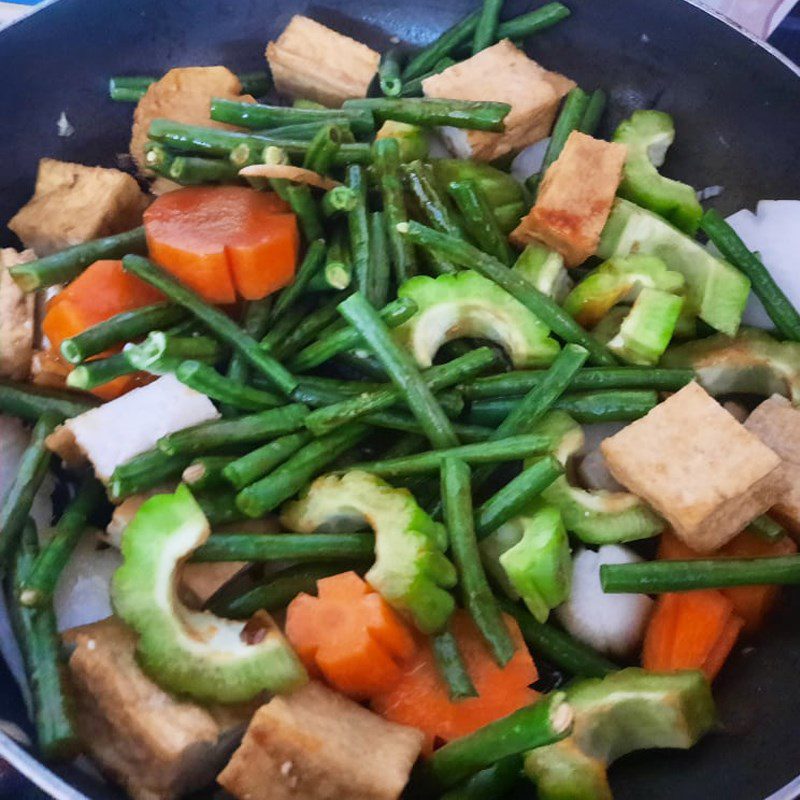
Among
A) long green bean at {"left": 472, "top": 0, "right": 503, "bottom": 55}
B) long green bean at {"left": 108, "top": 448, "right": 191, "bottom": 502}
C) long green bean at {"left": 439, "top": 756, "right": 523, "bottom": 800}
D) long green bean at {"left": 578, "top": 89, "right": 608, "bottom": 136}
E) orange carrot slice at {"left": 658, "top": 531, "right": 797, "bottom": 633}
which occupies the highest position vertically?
long green bean at {"left": 472, "top": 0, "right": 503, "bottom": 55}

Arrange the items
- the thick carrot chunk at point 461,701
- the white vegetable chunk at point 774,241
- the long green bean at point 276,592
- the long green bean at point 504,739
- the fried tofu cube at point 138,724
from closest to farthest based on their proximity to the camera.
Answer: the long green bean at point 504,739 → the fried tofu cube at point 138,724 → the thick carrot chunk at point 461,701 → the long green bean at point 276,592 → the white vegetable chunk at point 774,241

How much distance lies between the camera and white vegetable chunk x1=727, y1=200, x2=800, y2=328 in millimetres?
2438

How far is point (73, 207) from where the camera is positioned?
2.44m


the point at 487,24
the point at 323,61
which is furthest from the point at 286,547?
the point at 487,24

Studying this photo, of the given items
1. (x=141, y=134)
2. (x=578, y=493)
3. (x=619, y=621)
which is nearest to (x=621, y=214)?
(x=578, y=493)

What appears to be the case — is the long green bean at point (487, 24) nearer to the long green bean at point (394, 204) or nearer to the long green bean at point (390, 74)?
the long green bean at point (390, 74)

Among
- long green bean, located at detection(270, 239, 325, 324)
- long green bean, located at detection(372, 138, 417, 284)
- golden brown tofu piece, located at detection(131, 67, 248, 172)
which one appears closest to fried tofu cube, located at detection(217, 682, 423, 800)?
long green bean, located at detection(270, 239, 325, 324)

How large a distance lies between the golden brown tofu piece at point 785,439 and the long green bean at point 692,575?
16 centimetres

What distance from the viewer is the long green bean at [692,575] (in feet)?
6.31

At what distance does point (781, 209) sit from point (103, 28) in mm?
2111

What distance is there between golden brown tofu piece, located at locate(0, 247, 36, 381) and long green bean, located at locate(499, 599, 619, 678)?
138 cm

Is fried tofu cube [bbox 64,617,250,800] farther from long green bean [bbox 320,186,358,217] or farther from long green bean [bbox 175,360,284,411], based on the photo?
long green bean [bbox 320,186,358,217]

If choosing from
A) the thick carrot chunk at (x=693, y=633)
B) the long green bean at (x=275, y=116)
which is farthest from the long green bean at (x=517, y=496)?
the long green bean at (x=275, y=116)

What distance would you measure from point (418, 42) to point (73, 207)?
4.19ft
